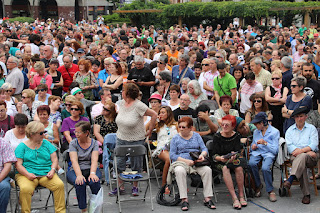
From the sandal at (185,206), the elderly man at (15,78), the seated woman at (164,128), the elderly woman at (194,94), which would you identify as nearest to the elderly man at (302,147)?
the sandal at (185,206)

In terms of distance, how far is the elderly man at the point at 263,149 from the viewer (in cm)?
779

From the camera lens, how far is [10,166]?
22.8 ft

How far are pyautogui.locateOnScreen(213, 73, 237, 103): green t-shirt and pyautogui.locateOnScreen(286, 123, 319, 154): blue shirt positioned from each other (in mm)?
2284

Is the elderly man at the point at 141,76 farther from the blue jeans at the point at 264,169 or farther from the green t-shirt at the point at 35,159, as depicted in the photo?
the green t-shirt at the point at 35,159

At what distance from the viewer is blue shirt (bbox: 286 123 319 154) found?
26.2 ft

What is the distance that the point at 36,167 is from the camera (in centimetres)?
712

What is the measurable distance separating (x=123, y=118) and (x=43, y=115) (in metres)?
1.49

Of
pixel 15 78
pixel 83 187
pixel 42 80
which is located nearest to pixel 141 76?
pixel 42 80

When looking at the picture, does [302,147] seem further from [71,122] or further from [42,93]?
[42,93]

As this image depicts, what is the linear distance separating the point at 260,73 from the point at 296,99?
1.90 meters

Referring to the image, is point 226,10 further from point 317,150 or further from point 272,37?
point 317,150

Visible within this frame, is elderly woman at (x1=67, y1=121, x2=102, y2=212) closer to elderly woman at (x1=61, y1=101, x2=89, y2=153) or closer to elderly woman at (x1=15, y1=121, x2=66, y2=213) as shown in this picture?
elderly woman at (x1=15, y1=121, x2=66, y2=213)

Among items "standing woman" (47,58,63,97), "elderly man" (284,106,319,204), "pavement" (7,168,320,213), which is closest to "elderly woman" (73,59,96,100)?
"standing woman" (47,58,63,97)

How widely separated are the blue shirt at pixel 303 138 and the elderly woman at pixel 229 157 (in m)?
0.89
